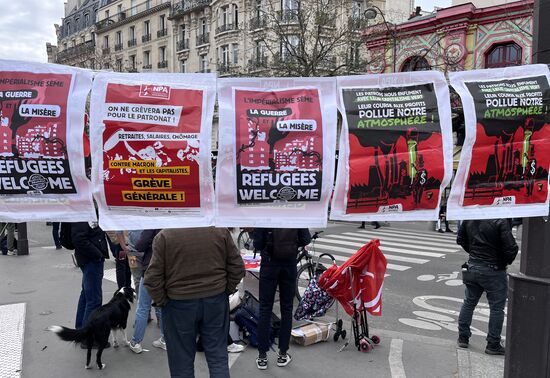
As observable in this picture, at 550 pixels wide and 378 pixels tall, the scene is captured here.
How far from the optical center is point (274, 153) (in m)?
2.77

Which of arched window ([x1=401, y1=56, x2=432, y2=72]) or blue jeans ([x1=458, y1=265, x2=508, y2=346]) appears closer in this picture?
blue jeans ([x1=458, y1=265, x2=508, y2=346])

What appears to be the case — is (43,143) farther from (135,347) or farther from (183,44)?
(183,44)

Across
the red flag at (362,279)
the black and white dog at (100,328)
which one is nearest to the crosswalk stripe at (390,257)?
the red flag at (362,279)

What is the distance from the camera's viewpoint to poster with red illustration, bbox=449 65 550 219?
2.81 m

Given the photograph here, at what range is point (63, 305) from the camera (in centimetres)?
627

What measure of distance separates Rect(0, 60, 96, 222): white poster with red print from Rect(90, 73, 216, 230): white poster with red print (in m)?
0.12

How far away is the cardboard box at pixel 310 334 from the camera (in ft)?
→ 16.1

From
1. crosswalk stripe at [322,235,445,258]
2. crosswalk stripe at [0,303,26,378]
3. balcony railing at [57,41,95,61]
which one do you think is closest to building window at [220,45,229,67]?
balcony railing at [57,41,95,61]

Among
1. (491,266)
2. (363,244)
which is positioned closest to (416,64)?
(363,244)

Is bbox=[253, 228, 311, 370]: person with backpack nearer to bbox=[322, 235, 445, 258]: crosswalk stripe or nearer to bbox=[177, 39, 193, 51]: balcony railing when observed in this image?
bbox=[322, 235, 445, 258]: crosswalk stripe

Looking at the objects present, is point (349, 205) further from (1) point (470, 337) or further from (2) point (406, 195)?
(1) point (470, 337)

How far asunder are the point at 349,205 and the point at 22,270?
8129mm

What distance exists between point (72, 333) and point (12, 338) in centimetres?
140

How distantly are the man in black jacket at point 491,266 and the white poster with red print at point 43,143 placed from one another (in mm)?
4008
